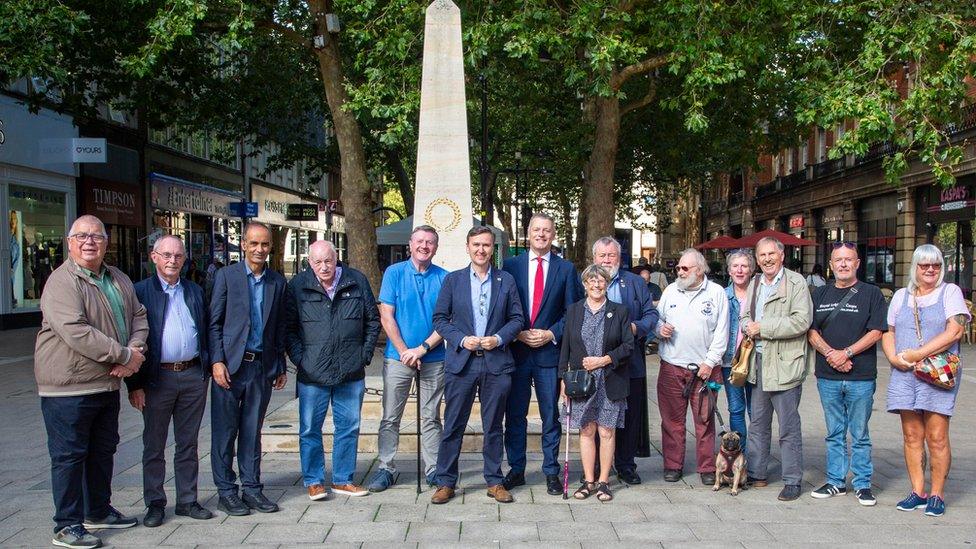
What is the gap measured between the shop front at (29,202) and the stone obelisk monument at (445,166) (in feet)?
49.3

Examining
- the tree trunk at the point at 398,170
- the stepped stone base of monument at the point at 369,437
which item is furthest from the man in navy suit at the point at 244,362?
the tree trunk at the point at 398,170

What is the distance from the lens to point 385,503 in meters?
6.23

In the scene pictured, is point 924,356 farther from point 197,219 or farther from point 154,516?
point 197,219

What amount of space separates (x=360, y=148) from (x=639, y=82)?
7.64 metres

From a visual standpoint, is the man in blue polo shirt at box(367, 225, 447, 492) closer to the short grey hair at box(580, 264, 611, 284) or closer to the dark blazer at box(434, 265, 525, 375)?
the dark blazer at box(434, 265, 525, 375)

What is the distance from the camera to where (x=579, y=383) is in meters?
6.26

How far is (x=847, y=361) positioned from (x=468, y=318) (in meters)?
2.66

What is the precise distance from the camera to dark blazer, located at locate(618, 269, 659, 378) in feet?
22.2

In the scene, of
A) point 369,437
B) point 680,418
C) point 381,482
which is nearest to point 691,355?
point 680,418

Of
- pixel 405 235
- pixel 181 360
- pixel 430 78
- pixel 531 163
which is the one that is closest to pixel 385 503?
pixel 181 360

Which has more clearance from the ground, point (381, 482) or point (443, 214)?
point (443, 214)

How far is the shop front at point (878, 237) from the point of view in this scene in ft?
99.5

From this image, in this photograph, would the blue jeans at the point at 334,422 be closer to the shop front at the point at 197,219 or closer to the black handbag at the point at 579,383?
the black handbag at the point at 579,383

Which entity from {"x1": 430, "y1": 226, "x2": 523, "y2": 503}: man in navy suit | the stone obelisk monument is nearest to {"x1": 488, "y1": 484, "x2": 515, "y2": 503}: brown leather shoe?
{"x1": 430, "y1": 226, "x2": 523, "y2": 503}: man in navy suit
